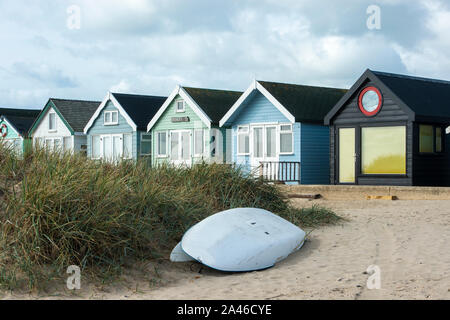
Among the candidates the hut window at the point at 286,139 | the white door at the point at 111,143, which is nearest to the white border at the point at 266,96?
the hut window at the point at 286,139

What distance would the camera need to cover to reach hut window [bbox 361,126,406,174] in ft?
61.0

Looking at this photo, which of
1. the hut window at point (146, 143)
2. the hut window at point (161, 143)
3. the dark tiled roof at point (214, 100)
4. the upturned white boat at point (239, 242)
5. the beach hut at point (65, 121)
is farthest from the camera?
the beach hut at point (65, 121)

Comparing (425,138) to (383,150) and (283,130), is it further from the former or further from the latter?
(283,130)

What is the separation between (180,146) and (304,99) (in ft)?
22.6

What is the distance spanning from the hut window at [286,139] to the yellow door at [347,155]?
313cm

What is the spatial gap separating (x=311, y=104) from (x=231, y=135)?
420cm

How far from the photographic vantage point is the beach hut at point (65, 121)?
34688mm

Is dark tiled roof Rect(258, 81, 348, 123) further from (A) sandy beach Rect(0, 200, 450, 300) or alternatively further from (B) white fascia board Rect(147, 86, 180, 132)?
(A) sandy beach Rect(0, 200, 450, 300)

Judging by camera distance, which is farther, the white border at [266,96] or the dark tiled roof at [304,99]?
the dark tiled roof at [304,99]

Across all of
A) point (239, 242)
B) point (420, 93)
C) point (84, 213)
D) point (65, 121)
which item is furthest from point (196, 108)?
point (84, 213)

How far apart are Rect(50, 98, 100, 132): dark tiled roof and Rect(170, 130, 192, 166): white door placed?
8.44 metres

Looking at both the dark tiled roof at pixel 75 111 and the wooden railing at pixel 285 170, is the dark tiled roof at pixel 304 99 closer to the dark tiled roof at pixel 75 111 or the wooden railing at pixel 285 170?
the wooden railing at pixel 285 170

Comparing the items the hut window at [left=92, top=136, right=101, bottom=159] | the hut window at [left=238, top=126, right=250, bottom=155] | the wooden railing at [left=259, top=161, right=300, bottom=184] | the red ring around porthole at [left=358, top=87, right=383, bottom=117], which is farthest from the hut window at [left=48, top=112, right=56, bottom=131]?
the red ring around porthole at [left=358, top=87, right=383, bottom=117]

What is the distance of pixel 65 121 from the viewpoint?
114ft
